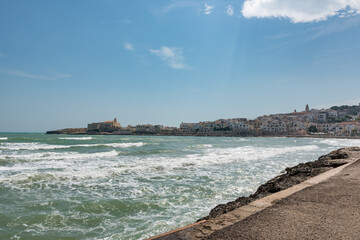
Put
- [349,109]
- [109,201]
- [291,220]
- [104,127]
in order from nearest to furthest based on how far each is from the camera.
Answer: [291,220] < [109,201] < [104,127] < [349,109]

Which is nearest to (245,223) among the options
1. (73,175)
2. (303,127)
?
(73,175)

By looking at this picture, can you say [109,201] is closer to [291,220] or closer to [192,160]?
[291,220]

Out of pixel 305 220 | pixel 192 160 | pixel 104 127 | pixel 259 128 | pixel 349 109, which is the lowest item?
pixel 192 160

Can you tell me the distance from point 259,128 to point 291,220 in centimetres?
11292

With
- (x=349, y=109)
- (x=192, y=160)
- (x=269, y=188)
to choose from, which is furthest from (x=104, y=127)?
(x=349, y=109)

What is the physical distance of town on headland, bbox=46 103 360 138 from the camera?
330 feet

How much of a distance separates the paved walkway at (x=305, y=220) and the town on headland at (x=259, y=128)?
99.3 metres

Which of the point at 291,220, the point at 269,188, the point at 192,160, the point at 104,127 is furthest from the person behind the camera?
the point at 104,127

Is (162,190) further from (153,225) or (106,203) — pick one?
(153,225)

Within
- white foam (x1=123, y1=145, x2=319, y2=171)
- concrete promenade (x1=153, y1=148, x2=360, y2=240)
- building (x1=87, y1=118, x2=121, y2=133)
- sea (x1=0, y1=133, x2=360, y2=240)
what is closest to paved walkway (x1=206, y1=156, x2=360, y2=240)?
concrete promenade (x1=153, y1=148, x2=360, y2=240)

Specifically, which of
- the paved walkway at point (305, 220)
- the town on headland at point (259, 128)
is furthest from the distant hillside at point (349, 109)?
the paved walkway at point (305, 220)

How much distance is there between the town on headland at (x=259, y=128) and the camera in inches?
3962

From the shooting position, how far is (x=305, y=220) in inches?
120

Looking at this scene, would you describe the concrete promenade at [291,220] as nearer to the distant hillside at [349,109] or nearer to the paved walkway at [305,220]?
the paved walkway at [305,220]
